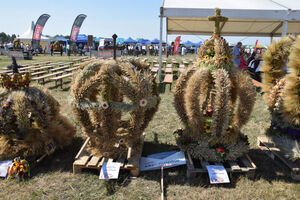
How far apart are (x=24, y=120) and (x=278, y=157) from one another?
417cm

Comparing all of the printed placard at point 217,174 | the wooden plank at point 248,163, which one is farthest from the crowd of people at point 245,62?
the printed placard at point 217,174

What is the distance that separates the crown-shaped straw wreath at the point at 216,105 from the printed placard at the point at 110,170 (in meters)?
1.15

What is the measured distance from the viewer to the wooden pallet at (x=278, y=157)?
308cm

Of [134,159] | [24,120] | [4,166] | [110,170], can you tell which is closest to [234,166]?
[134,159]

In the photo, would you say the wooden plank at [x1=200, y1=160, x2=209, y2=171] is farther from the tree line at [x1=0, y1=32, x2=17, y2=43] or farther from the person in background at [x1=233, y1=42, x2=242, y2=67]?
the tree line at [x1=0, y1=32, x2=17, y2=43]

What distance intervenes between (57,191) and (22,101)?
143cm

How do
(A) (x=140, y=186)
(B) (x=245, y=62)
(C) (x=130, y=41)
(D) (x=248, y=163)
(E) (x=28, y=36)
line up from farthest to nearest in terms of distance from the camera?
1. (C) (x=130, y=41)
2. (E) (x=28, y=36)
3. (B) (x=245, y=62)
4. (D) (x=248, y=163)
5. (A) (x=140, y=186)

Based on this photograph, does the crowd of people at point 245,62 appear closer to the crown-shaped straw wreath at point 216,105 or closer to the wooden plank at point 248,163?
the crown-shaped straw wreath at point 216,105

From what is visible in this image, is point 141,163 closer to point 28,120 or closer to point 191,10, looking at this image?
point 28,120

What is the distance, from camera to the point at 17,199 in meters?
2.65

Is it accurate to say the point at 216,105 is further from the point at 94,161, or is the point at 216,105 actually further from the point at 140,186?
the point at 94,161

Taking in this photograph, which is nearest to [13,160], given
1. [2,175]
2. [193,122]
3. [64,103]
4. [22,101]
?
[2,175]

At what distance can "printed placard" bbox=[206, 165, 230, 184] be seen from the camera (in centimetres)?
286

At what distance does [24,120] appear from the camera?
3.14m
